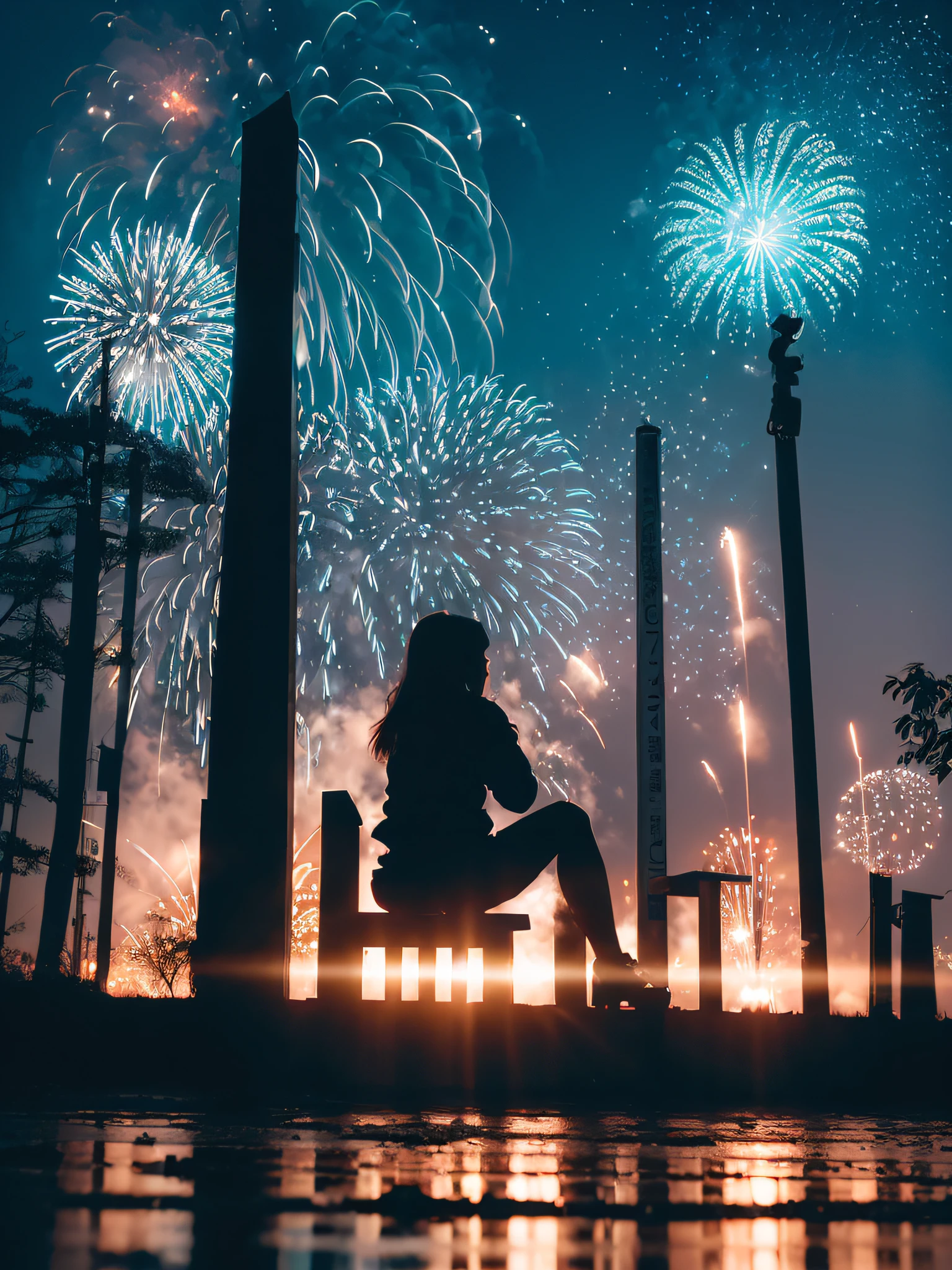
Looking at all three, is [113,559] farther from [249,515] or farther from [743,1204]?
[743,1204]

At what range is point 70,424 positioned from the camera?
76.1ft

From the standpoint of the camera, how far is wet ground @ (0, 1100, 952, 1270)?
1.51m

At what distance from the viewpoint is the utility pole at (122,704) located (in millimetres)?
22609

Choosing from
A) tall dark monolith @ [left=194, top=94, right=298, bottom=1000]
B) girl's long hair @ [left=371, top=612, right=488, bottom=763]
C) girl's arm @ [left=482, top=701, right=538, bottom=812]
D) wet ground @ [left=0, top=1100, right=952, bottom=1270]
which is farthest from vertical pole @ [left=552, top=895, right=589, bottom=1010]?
wet ground @ [left=0, top=1100, right=952, bottom=1270]

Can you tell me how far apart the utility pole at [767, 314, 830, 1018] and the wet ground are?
7.13 metres

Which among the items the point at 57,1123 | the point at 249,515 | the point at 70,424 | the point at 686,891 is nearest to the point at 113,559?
the point at 70,424

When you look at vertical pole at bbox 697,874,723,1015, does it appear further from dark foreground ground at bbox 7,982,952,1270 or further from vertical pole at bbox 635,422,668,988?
vertical pole at bbox 635,422,668,988

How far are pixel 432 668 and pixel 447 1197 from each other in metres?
3.26

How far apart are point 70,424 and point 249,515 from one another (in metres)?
19.3

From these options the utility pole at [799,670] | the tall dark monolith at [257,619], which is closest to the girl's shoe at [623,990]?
the tall dark monolith at [257,619]

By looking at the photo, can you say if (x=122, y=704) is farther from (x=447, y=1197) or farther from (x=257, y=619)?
(x=447, y=1197)

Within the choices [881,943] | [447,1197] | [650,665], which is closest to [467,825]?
[447,1197]

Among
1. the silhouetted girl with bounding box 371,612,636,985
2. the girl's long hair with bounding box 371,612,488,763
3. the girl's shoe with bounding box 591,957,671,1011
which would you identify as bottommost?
the girl's shoe with bounding box 591,957,671,1011

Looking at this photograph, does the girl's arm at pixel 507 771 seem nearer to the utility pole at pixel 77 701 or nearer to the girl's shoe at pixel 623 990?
the girl's shoe at pixel 623 990
